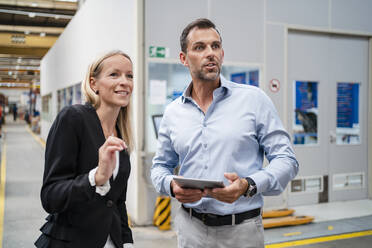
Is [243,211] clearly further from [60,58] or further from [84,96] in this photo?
[60,58]

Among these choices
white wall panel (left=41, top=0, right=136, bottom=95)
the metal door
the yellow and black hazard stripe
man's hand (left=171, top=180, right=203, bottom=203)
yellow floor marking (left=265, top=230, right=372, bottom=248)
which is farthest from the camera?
the metal door

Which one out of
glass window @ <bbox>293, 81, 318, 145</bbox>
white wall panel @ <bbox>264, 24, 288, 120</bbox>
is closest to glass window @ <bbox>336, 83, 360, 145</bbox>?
glass window @ <bbox>293, 81, 318, 145</bbox>

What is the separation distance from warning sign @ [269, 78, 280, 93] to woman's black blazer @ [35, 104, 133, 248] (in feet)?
13.3

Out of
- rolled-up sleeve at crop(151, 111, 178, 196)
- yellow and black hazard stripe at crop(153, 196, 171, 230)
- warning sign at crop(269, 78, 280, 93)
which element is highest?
warning sign at crop(269, 78, 280, 93)

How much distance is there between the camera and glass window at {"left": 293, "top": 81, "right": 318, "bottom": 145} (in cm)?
566

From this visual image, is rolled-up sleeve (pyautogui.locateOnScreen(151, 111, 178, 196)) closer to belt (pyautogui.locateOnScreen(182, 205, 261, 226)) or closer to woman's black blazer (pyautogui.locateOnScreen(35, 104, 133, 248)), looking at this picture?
belt (pyautogui.locateOnScreen(182, 205, 261, 226))

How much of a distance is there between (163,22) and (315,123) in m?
2.77

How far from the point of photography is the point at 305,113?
18.7ft

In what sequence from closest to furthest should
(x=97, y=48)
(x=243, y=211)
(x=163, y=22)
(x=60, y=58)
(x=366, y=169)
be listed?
(x=243, y=211) → (x=163, y=22) → (x=366, y=169) → (x=97, y=48) → (x=60, y=58)

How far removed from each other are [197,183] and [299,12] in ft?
15.2

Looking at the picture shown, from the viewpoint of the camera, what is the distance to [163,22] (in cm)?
473

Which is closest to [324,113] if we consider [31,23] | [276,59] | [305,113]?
[305,113]

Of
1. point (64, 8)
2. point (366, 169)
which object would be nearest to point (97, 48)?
point (366, 169)

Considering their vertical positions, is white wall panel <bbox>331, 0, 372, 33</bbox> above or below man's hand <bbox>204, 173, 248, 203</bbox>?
above
